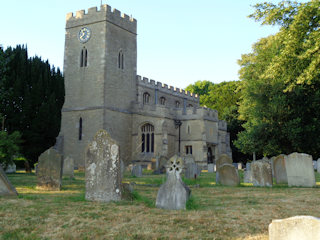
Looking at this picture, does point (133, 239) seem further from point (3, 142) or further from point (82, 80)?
point (82, 80)

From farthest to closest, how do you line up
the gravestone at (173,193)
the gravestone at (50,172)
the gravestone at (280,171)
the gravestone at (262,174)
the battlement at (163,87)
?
the battlement at (163,87) < the gravestone at (280,171) < the gravestone at (262,174) < the gravestone at (50,172) < the gravestone at (173,193)

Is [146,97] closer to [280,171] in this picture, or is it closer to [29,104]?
[29,104]

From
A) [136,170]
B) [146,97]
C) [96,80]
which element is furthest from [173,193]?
[146,97]

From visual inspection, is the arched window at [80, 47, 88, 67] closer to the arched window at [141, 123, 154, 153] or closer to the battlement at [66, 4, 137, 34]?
the battlement at [66, 4, 137, 34]

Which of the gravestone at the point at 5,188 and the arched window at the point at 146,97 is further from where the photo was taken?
the arched window at the point at 146,97

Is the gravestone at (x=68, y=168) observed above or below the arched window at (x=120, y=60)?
below

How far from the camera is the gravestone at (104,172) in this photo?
740 centimetres

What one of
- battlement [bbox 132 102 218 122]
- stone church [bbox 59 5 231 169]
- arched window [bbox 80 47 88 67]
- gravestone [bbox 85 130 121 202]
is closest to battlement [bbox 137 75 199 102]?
stone church [bbox 59 5 231 169]

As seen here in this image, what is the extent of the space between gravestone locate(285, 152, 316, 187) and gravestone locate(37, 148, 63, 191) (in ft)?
25.2

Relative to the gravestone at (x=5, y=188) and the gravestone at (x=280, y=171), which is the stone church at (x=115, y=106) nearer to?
the gravestone at (x=280, y=171)

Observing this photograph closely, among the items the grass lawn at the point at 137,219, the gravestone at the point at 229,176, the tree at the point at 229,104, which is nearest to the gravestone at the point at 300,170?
the gravestone at the point at 229,176

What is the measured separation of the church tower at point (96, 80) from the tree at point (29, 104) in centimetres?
822

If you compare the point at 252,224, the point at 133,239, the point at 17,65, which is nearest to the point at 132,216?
the point at 133,239

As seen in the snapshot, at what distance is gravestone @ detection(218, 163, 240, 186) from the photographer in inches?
483
